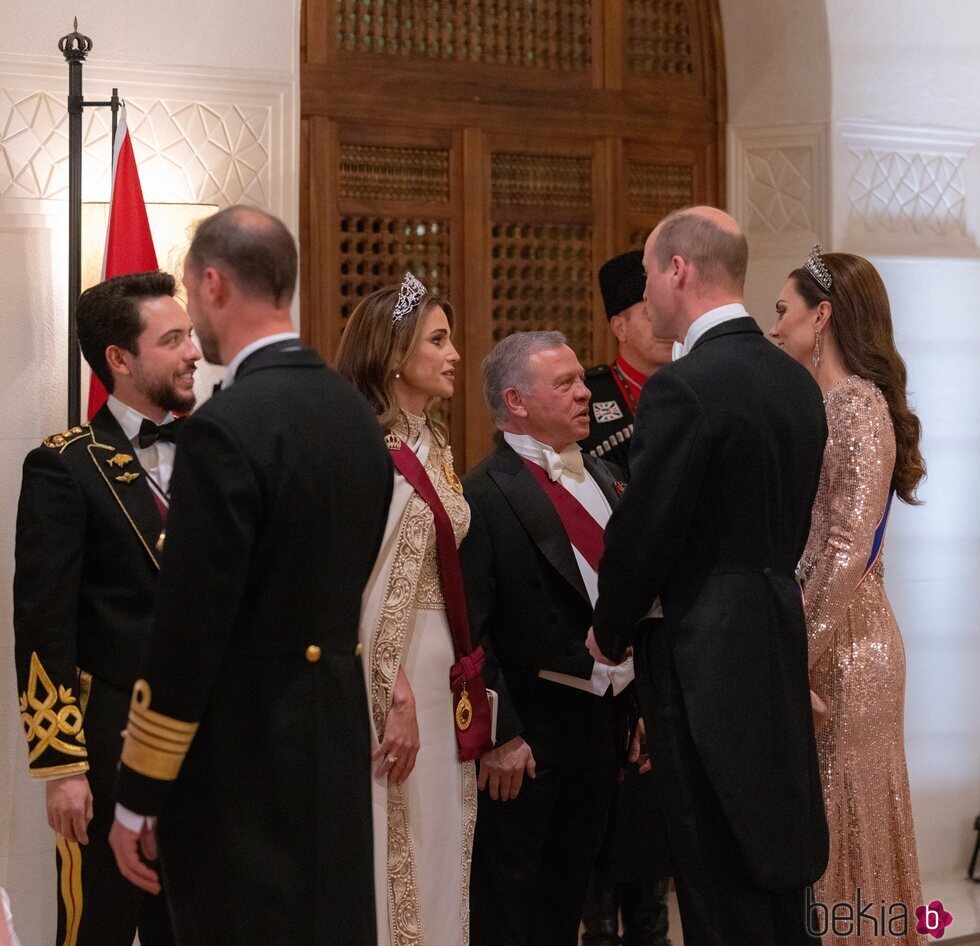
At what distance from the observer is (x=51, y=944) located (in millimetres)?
3754

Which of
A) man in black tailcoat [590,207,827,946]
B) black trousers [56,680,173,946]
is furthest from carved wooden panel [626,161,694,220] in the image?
black trousers [56,680,173,946]

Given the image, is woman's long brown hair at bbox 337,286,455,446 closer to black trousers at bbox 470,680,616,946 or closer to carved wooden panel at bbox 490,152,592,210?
black trousers at bbox 470,680,616,946

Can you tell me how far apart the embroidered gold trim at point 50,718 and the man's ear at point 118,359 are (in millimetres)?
610

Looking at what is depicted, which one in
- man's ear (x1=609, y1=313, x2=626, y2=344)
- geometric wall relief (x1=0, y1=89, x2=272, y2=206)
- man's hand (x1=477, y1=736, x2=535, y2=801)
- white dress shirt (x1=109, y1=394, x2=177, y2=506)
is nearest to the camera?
white dress shirt (x1=109, y1=394, x2=177, y2=506)

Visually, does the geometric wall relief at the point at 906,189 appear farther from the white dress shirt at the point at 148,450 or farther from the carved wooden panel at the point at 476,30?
the white dress shirt at the point at 148,450

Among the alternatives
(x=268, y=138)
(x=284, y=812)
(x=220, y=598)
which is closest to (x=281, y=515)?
(x=220, y=598)

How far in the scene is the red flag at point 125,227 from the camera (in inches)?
137

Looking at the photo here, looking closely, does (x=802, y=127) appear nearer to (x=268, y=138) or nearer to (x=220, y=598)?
(x=268, y=138)

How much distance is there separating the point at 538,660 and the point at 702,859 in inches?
27.5

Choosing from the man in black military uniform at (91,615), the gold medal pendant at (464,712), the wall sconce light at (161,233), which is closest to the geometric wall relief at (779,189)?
the wall sconce light at (161,233)

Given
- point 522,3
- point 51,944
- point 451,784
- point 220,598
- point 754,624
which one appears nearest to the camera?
point 220,598

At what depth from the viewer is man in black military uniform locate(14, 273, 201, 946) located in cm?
264

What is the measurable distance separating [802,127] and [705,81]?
44 cm

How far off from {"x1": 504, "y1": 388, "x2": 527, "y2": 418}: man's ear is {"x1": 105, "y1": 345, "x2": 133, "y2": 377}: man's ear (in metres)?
0.88
